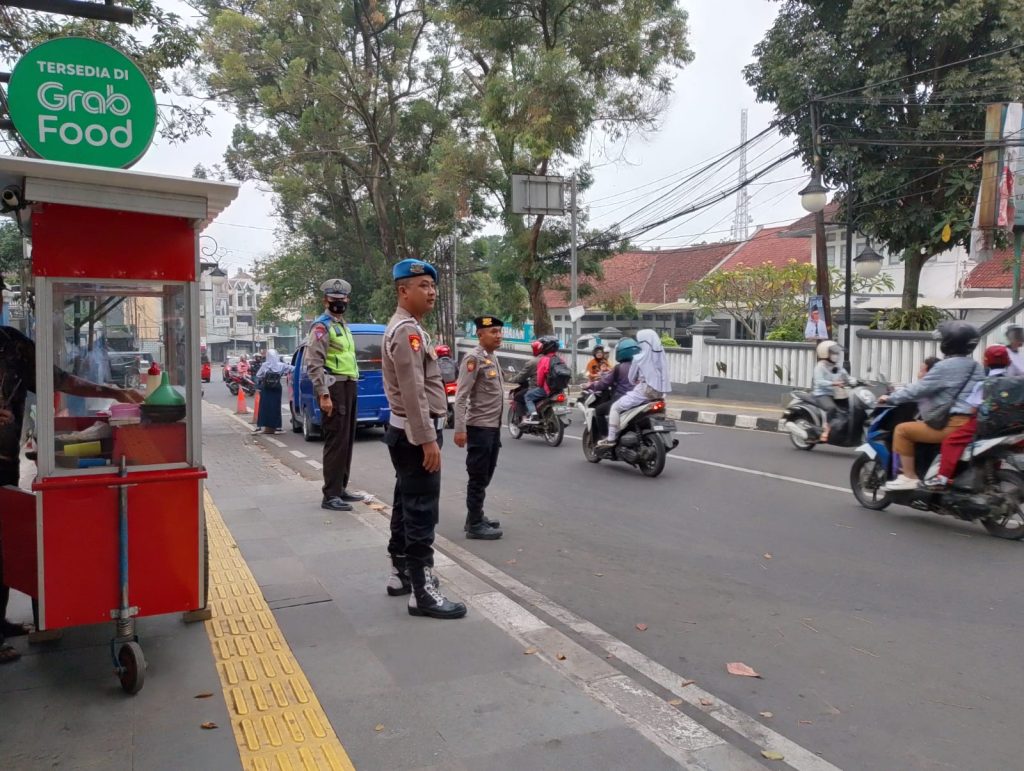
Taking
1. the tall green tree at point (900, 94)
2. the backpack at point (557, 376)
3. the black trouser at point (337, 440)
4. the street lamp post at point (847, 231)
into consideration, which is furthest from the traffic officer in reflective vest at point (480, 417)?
the tall green tree at point (900, 94)

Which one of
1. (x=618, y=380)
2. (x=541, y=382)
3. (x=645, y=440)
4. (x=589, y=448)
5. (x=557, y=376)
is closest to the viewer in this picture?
(x=645, y=440)

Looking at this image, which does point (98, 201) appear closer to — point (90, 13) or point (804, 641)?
point (90, 13)

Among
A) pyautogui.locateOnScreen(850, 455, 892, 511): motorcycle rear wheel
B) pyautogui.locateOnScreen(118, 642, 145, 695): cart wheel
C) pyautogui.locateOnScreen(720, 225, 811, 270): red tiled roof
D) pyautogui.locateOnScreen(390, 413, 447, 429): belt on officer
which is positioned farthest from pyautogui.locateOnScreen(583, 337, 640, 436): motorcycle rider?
pyautogui.locateOnScreen(720, 225, 811, 270): red tiled roof

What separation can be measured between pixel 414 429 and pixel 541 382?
757 centimetres

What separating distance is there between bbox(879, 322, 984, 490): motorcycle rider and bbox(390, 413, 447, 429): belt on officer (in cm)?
407

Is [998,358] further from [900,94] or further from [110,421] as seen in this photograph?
[900,94]

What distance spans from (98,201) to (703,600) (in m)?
3.80

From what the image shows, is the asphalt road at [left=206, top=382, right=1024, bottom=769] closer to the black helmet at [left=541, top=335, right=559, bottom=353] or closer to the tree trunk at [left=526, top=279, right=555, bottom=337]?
the black helmet at [left=541, top=335, right=559, bottom=353]

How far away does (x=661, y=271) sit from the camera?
44062 mm

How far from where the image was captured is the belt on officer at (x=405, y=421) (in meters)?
4.39

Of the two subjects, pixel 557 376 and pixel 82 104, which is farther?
pixel 557 376

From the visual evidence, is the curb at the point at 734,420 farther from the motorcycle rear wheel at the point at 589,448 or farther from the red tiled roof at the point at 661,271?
the red tiled roof at the point at 661,271

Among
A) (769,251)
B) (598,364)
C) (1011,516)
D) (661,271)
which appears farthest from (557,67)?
(661,271)

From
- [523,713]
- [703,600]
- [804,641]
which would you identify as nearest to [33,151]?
[523,713]
